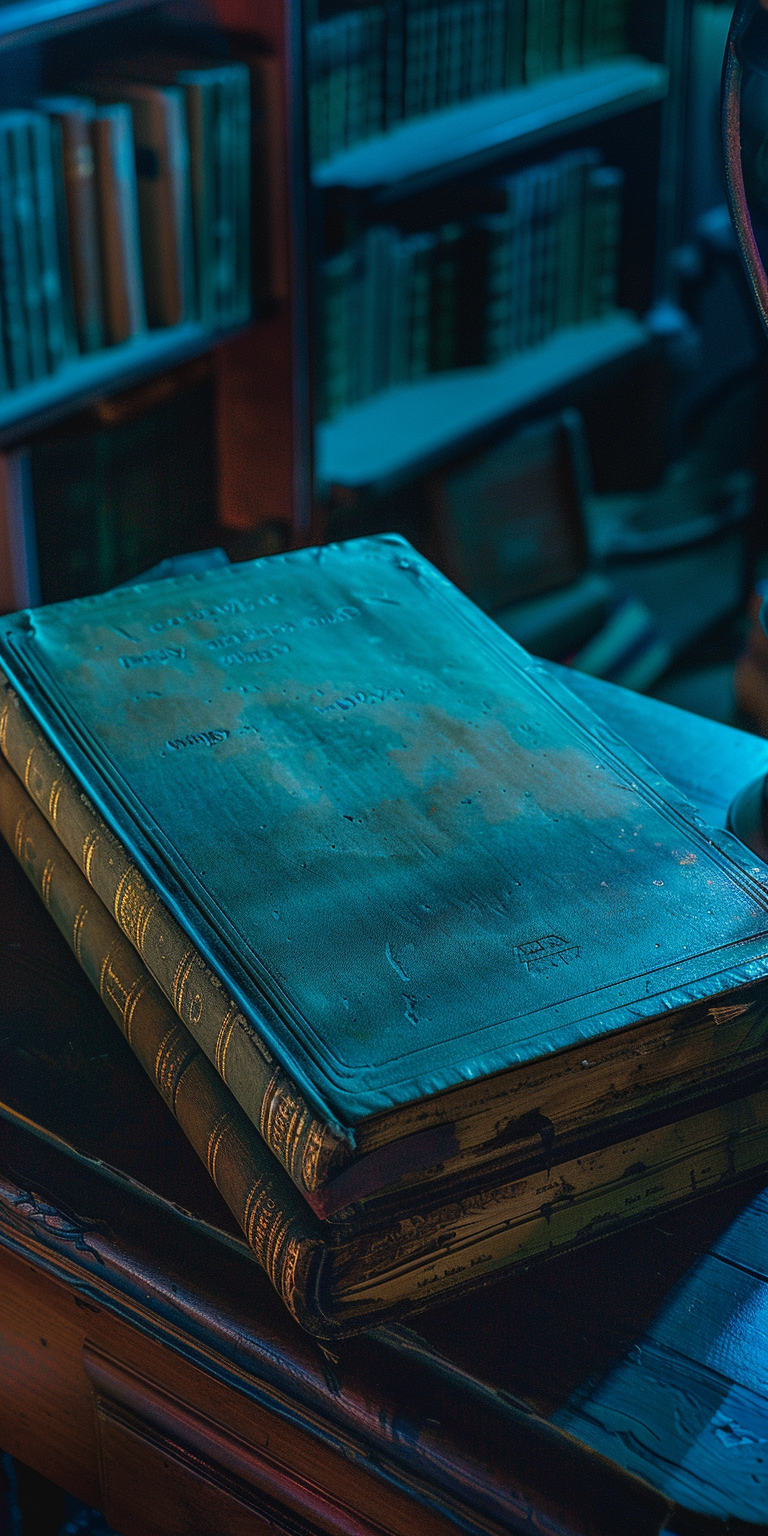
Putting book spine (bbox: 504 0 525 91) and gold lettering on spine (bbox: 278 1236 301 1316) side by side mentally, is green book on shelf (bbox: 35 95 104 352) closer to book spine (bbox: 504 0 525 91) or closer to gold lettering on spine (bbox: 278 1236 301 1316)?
book spine (bbox: 504 0 525 91)

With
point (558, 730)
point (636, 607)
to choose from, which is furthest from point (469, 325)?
point (558, 730)

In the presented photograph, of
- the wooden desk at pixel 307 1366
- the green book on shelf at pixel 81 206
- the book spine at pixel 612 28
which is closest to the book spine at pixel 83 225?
the green book on shelf at pixel 81 206

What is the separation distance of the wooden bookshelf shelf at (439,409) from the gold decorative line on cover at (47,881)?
4.46 feet

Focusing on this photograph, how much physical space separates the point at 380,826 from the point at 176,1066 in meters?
0.12

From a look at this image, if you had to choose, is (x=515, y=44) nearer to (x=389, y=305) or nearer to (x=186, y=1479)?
(x=389, y=305)

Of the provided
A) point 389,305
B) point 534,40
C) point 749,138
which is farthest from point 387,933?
point 534,40

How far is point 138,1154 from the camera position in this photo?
21.2 inches

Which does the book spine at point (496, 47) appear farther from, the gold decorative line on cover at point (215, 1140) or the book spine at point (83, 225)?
the gold decorative line on cover at point (215, 1140)

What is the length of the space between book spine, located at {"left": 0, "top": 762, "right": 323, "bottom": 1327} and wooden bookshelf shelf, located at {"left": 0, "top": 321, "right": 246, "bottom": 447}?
37.2 inches

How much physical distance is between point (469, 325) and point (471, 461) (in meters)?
0.23

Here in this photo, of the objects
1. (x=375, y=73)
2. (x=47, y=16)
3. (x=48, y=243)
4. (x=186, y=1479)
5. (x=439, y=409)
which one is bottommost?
(x=439, y=409)

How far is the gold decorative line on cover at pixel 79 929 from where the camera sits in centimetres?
60

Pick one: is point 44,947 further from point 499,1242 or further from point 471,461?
point 471,461

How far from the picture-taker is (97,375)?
1.60m
